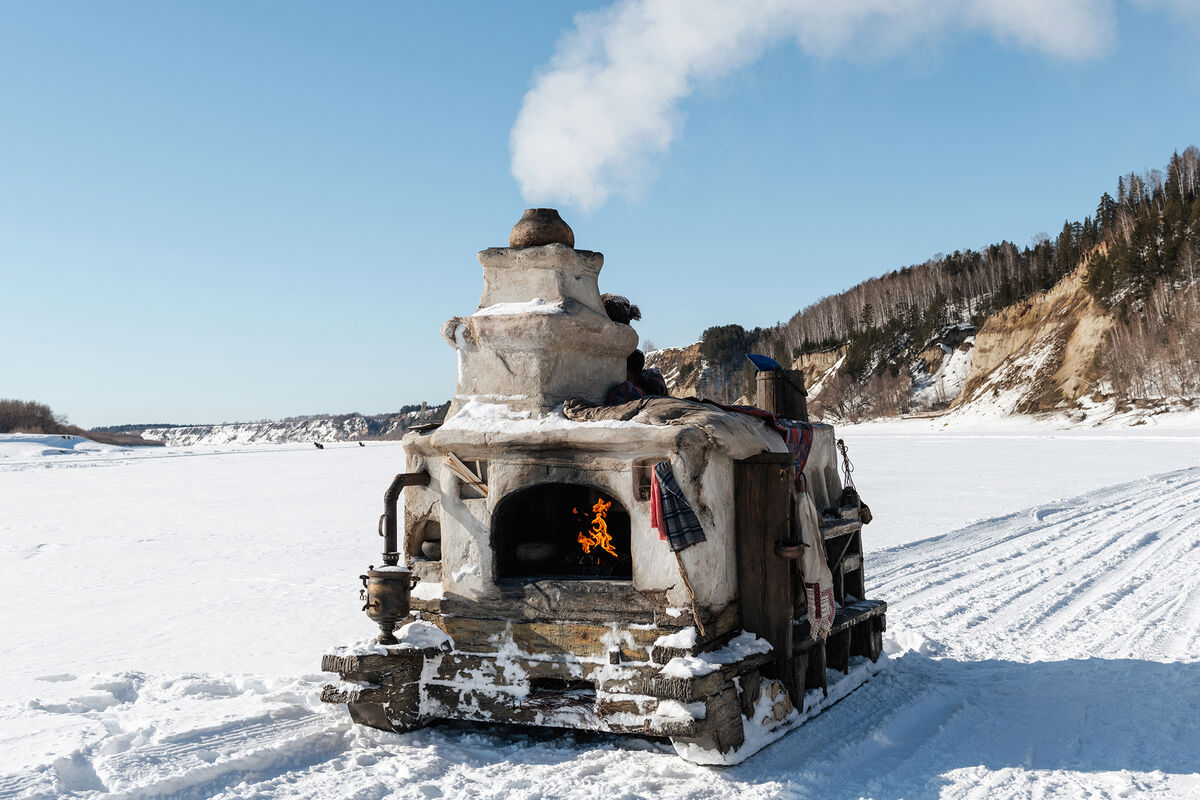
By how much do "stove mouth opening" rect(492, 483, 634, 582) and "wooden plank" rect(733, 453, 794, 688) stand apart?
0.91 m

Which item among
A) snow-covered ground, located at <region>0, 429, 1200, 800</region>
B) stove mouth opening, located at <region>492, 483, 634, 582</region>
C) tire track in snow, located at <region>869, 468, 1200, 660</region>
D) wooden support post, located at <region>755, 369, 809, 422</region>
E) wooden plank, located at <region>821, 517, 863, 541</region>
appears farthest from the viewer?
tire track in snow, located at <region>869, 468, 1200, 660</region>

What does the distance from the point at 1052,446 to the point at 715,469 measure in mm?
34236

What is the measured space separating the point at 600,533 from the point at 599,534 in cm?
1

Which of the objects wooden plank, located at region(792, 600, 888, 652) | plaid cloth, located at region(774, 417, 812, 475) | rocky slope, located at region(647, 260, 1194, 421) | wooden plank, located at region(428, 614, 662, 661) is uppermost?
rocky slope, located at region(647, 260, 1194, 421)

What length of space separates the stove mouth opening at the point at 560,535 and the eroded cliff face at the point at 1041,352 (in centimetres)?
5707

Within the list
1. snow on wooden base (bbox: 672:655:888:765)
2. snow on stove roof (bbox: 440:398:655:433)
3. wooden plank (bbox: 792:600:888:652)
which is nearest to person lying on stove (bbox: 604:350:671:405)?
snow on stove roof (bbox: 440:398:655:433)

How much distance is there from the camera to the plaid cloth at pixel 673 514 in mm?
5238

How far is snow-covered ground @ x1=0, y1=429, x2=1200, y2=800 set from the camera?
4.80m

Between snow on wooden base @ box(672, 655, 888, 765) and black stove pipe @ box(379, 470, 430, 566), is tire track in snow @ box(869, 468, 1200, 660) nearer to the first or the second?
snow on wooden base @ box(672, 655, 888, 765)

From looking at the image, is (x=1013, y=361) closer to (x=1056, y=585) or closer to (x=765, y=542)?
(x=1056, y=585)

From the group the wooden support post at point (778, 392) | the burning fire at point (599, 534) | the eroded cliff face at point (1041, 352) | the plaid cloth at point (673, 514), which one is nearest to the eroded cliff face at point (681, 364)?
the eroded cliff face at point (1041, 352)

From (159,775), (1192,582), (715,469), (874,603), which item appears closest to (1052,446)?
(1192,582)

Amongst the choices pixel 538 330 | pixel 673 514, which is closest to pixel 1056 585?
pixel 673 514

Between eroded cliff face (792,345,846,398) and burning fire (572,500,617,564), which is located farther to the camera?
eroded cliff face (792,345,846,398)
